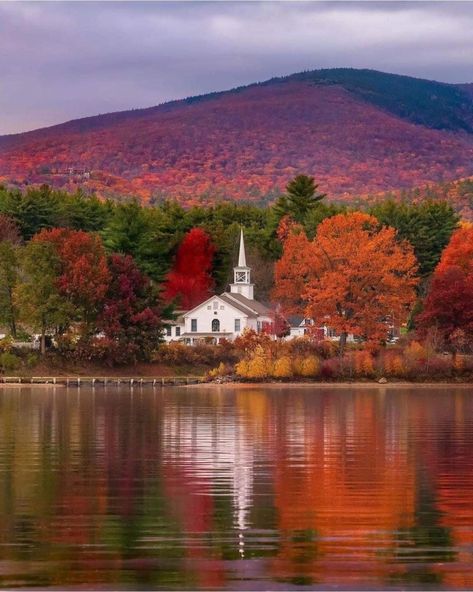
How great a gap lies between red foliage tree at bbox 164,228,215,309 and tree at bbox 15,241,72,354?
30.0 metres

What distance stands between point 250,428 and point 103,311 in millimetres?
51771

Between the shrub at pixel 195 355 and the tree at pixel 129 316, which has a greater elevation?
the tree at pixel 129 316

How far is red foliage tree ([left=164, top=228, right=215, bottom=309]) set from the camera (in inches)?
5182

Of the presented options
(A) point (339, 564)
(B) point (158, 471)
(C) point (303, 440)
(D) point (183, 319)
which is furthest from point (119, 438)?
(D) point (183, 319)

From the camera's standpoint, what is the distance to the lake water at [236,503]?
68.7 feet

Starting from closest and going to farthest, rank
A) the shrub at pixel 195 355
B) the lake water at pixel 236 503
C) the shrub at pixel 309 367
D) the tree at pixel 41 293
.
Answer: the lake water at pixel 236 503 < the shrub at pixel 309 367 < the tree at pixel 41 293 < the shrub at pixel 195 355

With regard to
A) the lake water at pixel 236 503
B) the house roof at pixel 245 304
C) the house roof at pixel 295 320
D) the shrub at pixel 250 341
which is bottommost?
the lake water at pixel 236 503

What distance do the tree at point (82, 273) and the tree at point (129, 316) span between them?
108cm

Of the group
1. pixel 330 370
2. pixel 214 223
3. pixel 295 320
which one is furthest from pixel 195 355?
pixel 214 223

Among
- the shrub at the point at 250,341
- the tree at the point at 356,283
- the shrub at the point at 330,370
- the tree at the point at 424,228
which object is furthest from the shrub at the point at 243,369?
the tree at the point at 424,228

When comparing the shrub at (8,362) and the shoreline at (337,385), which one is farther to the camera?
the shrub at (8,362)

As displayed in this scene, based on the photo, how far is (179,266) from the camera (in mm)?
131750

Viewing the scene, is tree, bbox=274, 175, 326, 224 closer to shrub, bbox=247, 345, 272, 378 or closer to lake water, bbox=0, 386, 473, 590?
shrub, bbox=247, 345, 272, 378

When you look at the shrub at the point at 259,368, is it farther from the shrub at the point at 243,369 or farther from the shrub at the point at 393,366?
the shrub at the point at 393,366
